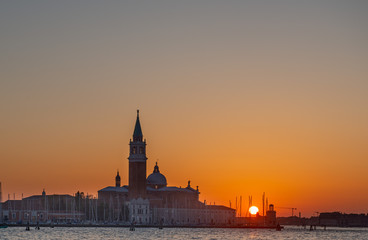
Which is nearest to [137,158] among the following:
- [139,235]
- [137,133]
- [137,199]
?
[137,133]

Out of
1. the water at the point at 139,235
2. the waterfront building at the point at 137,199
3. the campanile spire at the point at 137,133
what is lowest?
the water at the point at 139,235

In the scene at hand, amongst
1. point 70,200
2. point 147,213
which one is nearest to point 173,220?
point 147,213

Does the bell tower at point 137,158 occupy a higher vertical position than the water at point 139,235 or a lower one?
higher

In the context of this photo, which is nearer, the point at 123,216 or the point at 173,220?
the point at 123,216

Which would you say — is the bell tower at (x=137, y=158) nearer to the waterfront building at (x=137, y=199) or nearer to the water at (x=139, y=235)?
the waterfront building at (x=137, y=199)

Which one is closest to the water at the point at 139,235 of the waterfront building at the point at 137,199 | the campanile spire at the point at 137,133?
the waterfront building at the point at 137,199

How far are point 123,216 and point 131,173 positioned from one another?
31.0 ft

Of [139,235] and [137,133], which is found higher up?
[137,133]

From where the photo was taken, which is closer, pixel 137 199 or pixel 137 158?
pixel 137 158

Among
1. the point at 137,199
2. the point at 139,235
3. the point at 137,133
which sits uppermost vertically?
the point at 137,133

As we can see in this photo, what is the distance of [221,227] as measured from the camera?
602 ft

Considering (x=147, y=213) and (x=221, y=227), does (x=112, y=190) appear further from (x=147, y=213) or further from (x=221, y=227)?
(x=221, y=227)

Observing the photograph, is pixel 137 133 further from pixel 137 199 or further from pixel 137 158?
pixel 137 199

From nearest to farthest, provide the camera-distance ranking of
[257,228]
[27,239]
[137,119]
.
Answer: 1. [27,239]
2. [137,119]
3. [257,228]
